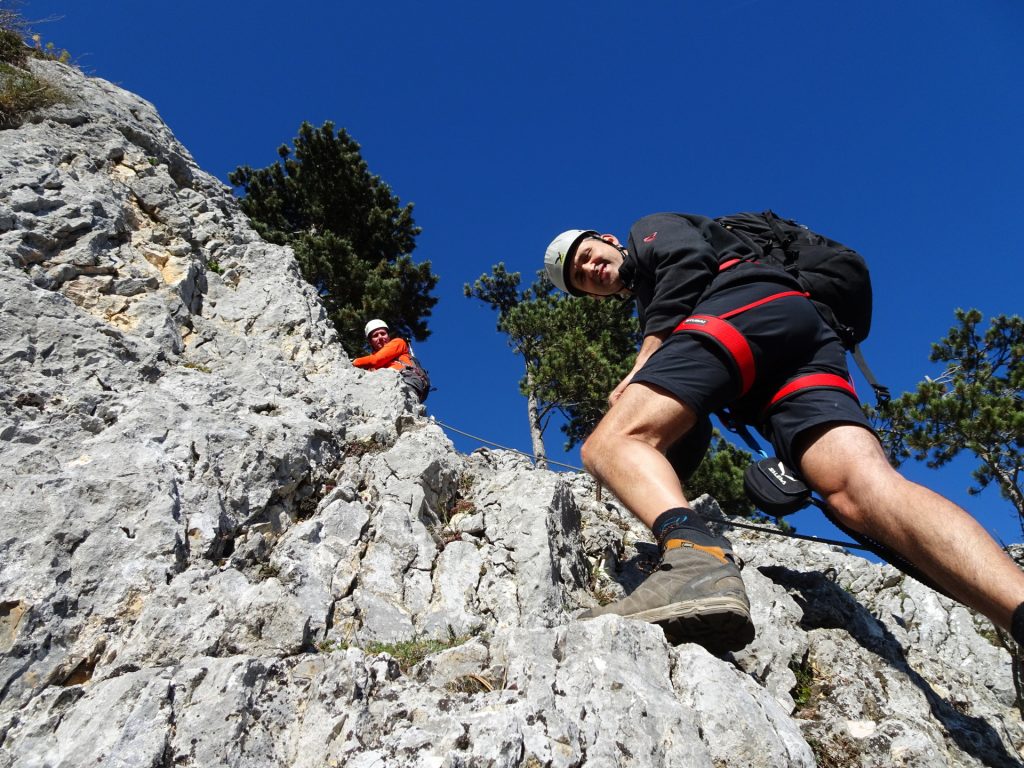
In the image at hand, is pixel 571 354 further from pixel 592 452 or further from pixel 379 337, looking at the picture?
pixel 592 452

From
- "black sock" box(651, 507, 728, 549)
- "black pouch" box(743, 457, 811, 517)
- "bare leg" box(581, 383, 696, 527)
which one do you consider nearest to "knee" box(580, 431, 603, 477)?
"bare leg" box(581, 383, 696, 527)

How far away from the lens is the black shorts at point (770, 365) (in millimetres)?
3020

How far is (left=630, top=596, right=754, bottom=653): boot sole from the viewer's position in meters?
2.53

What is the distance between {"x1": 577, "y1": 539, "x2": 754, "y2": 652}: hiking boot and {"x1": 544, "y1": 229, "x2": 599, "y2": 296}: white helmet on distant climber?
2.08m

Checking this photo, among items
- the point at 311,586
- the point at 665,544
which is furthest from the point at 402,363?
the point at 665,544

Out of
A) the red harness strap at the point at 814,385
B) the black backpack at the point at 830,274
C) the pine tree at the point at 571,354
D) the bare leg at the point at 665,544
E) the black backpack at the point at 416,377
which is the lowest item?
the bare leg at the point at 665,544

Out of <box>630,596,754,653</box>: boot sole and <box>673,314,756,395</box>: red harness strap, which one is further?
<box>673,314,756,395</box>: red harness strap

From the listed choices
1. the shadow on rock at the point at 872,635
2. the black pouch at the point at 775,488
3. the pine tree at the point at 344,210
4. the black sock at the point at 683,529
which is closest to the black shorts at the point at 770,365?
the black pouch at the point at 775,488

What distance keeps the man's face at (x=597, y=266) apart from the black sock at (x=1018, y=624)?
264 cm

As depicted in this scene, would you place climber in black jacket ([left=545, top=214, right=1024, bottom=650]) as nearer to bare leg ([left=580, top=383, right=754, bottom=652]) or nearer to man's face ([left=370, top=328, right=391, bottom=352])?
bare leg ([left=580, top=383, right=754, bottom=652])

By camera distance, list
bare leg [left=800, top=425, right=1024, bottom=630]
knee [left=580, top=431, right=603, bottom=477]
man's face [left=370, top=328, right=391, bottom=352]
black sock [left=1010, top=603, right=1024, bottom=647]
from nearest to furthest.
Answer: black sock [left=1010, top=603, right=1024, bottom=647] → bare leg [left=800, top=425, right=1024, bottom=630] → knee [left=580, top=431, right=603, bottom=477] → man's face [left=370, top=328, right=391, bottom=352]

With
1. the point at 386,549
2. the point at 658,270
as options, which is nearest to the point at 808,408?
the point at 658,270

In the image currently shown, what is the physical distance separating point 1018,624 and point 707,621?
3.40 ft

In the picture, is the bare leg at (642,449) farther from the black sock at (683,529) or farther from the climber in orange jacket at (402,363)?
the climber in orange jacket at (402,363)
